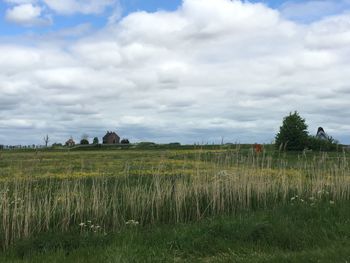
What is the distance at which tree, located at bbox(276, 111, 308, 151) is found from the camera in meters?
54.4

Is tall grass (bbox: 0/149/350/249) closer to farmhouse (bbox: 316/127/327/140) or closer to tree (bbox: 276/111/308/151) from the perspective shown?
tree (bbox: 276/111/308/151)

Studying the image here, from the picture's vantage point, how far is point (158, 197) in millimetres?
11320

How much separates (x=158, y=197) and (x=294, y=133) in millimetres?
45380

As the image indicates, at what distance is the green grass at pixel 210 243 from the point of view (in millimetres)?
7301

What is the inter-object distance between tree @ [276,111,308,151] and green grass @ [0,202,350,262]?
45627 mm

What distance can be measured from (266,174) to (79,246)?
7534 millimetres

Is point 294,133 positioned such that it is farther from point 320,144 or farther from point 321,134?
point 321,134

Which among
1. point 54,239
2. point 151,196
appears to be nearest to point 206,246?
point 54,239

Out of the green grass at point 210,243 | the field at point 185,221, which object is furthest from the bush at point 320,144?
the green grass at point 210,243

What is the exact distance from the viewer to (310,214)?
10312 mm

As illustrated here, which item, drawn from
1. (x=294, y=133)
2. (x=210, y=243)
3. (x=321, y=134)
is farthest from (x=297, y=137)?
(x=210, y=243)

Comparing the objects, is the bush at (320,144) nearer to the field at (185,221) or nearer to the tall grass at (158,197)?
the tall grass at (158,197)

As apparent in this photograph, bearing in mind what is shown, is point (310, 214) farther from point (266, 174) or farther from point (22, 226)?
point (22, 226)

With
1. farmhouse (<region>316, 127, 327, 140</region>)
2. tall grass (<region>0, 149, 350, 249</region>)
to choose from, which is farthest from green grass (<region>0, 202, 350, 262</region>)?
farmhouse (<region>316, 127, 327, 140</region>)
